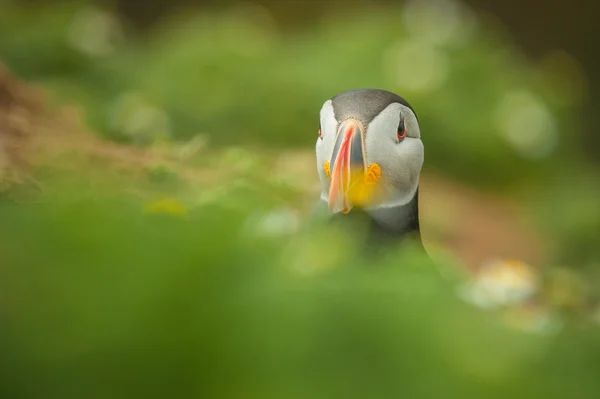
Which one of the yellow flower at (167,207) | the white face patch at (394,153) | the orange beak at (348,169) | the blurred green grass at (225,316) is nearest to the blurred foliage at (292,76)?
the orange beak at (348,169)

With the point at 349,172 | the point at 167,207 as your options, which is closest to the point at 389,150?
the point at 349,172

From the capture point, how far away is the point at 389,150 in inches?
61.1

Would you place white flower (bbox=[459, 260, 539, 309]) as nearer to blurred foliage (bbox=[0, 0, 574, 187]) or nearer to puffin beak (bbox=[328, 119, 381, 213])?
blurred foliage (bbox=[0, 0, 574, 187])

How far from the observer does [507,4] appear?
20.4ft

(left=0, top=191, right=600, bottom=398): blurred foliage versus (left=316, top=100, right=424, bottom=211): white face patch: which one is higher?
(left=316, top=100, right=424, bottom=211): white face patch

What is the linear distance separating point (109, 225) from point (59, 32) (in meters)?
2.47

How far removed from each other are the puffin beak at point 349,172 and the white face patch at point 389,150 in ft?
0.14

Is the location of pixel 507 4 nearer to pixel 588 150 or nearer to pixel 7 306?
pixel 588 150

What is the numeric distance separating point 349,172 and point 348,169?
0.01 m

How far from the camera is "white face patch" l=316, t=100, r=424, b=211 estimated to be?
150 centimetres

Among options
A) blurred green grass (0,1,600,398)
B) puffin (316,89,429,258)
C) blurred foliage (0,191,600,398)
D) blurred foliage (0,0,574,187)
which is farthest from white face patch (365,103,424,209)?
blurred foliage (0,191,600,398)

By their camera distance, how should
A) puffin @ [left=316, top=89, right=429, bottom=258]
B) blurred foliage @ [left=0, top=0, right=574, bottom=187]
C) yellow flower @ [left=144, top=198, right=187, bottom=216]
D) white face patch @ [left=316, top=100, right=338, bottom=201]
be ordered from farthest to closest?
blurred foliage @ [left=0, top=0, right=574, bottom=187]
white face patch @ [left=316, top=100, right=338, bottom=201]
puffin @ [left=316, top=89, right=429, bottom=258]
yellow flower @ [left=144, top=198, right=187, bottom=216]

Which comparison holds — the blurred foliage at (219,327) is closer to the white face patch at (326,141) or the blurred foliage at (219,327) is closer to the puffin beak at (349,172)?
the puffin beak at (349,172)

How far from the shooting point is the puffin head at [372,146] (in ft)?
4.55
